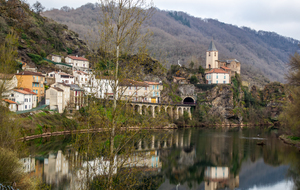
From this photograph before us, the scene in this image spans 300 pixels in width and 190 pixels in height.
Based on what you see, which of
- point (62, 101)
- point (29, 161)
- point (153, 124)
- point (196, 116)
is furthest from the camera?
point (196, 116)

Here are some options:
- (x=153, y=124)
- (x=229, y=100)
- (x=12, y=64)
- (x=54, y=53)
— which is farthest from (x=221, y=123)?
(x=153, y=124)

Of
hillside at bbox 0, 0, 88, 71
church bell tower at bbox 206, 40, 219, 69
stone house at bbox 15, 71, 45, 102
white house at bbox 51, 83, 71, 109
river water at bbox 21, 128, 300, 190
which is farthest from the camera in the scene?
church bell tower at bbox 206, 40, 219, 69

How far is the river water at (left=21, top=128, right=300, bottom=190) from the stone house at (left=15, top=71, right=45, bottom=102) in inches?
636

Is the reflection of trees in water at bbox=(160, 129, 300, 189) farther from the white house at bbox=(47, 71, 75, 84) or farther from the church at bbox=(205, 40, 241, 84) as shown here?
the church at bbox=(205, 40, 241, 84)

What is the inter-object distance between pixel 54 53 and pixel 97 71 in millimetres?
75253

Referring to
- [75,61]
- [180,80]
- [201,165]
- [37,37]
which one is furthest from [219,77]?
[201,165]

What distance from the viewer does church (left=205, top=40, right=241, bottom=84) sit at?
3487 inches

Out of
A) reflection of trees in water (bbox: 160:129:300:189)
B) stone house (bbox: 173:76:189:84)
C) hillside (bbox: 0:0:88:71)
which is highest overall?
hillside (bbox: 0:0:88:71)

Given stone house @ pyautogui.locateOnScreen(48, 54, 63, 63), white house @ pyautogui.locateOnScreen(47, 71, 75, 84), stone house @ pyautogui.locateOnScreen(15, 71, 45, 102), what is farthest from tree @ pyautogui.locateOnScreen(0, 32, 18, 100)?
stone house @ pyautogui.locateOnScreen(48, 54, 63, 63)

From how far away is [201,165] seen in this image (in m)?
32.3

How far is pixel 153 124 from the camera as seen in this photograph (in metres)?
10.2

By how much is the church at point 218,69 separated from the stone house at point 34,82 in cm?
5103

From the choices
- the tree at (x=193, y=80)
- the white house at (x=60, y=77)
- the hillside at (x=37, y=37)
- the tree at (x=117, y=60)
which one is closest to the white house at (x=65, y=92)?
the white house at (x=60, y=77)

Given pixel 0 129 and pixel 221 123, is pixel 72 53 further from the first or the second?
pixel 0 129
